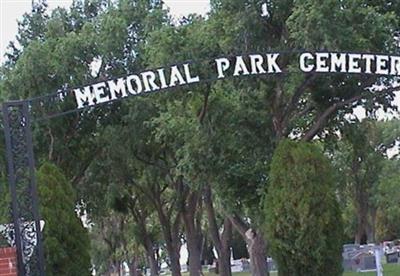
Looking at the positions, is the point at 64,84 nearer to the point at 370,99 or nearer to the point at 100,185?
the point at 100,185

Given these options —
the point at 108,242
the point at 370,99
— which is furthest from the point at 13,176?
the point at 108,242

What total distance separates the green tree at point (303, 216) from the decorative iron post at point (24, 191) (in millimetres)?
4688

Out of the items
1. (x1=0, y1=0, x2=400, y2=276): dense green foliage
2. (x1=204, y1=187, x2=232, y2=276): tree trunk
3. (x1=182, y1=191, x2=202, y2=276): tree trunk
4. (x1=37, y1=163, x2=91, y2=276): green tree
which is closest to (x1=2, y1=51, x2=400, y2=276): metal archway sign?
(x1=37, y1=163, x2=91, y2=276): green tree

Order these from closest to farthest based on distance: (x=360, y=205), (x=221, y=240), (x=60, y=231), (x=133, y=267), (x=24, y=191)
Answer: (x=24, y=191) → (x=60, y=231) → (x=221, y=240) → (x=360, y=205) → (x=133, y=267)

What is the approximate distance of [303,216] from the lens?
1454cm

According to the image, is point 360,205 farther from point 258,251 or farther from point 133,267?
point 258,251

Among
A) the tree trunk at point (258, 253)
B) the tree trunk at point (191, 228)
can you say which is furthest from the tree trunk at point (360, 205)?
the tree trunk at point (258, 253)

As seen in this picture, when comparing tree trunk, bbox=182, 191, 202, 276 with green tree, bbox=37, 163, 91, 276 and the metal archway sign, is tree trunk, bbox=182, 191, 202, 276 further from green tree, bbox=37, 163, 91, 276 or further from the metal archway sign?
the metal archway sign

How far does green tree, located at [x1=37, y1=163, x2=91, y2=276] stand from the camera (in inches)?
585

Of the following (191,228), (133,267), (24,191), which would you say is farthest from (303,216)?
(133,267)

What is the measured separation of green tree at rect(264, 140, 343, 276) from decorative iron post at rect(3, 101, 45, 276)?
15.4 ft

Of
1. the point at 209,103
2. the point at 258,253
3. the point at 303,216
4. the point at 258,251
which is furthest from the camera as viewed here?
the point at 258,251

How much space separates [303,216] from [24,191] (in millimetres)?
4953

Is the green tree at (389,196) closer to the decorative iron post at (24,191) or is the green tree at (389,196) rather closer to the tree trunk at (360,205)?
the tree trunk at (360,205)
